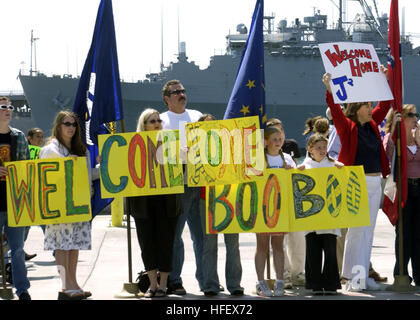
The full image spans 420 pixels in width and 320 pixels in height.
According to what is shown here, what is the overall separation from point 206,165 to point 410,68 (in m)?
53.0

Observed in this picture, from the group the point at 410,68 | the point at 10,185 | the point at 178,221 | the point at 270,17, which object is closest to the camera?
the point at 10,185

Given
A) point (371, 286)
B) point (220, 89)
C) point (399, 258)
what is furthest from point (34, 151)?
point (220, 89)

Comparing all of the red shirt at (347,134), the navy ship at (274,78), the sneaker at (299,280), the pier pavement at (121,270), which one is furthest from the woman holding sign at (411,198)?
the navy ship at (274,78)

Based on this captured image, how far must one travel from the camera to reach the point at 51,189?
6371 mm

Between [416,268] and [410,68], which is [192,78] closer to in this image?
[410,68]

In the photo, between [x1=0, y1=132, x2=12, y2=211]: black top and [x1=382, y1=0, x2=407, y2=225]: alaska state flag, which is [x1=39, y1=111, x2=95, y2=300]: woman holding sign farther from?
[x1=382, y1=0, x2=407, y2=225]: alaska state flag

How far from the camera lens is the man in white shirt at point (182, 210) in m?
6.74

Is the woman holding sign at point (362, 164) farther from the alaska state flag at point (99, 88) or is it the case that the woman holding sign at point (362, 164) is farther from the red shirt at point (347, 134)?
the alaska state flag at point (99, 88)

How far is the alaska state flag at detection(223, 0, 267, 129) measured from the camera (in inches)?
272

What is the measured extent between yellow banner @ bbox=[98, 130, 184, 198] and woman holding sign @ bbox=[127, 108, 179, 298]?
0.45 ft

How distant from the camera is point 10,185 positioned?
6297mm

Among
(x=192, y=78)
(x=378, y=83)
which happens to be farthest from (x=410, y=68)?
(x=378, y=83)

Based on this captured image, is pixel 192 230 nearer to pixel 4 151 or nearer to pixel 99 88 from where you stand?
pixel 99 88

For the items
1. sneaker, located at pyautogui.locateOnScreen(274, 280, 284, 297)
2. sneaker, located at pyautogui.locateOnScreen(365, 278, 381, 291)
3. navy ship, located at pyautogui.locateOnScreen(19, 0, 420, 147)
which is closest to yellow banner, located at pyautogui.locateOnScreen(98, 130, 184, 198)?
sneaker, located at pyautogui.locateOnScreen(274, 280, 284, 297)
